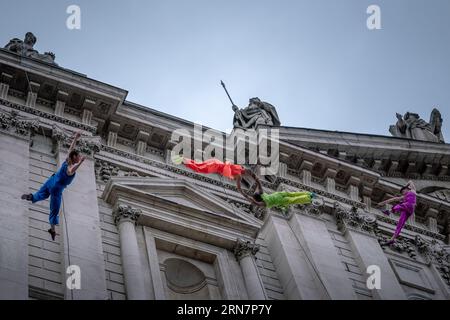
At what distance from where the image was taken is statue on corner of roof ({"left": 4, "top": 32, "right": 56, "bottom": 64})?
25.5m

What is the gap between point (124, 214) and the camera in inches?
812

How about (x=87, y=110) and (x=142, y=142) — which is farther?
(x=142, y=142)

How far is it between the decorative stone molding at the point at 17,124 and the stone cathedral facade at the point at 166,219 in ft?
0.12

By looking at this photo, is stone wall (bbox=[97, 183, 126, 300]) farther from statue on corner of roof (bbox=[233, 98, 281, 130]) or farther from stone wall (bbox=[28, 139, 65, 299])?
statue on corner of roof (bbox=[233, 98, 281, 130])

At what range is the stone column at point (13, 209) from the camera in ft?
53.1

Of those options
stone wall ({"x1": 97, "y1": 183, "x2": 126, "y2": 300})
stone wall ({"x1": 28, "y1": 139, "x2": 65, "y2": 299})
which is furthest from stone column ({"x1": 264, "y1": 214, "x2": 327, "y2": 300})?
stone wall ({"x1": 28, "y1": 139, "x2": 65, "y2": 299})

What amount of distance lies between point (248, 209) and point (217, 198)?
4.81 ft

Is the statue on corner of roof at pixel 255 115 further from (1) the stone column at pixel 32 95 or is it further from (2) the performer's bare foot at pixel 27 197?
(2) the performer's bare foot at pixel 27 197

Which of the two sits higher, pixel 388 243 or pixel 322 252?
pixel 388 243

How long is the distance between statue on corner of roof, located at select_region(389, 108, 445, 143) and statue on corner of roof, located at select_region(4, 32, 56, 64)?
14.1 m

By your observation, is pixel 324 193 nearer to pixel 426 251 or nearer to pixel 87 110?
pixel 426 251

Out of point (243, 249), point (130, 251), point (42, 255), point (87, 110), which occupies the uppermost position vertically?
point (87, 110)

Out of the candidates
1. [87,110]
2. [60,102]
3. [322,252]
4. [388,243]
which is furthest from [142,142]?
[388,243]

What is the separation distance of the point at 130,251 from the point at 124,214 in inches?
62.2
